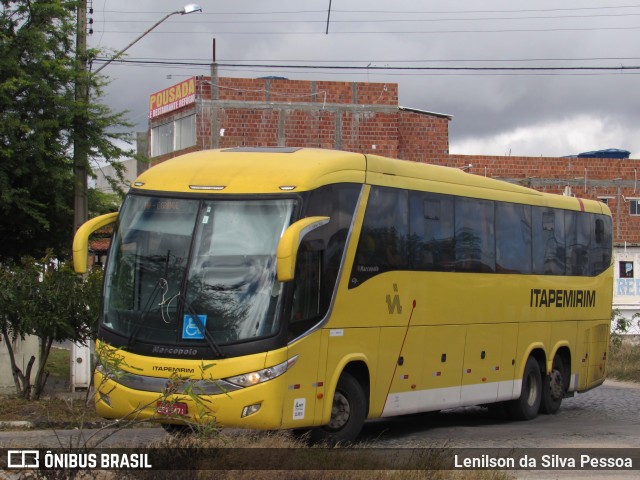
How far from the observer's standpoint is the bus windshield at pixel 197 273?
10.9m

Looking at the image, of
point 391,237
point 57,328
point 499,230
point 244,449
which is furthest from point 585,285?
point 244,449

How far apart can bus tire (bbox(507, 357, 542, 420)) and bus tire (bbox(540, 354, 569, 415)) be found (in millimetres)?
236

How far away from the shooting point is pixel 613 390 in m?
24.8

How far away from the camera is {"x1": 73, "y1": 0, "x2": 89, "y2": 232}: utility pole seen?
19.3 metres

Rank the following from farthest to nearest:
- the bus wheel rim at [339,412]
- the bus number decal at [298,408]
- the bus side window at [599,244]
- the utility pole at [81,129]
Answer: the bus side window at [599,244] < the utility pole at [81,129] < the bus wheel rim at [339,412] < the bus number decal at [298,408]

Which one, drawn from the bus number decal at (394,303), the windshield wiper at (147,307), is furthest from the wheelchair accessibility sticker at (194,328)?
the bus number decal at (394,303)

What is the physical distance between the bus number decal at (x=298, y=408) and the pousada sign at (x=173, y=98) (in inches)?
1562

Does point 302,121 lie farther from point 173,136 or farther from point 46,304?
point 46,304

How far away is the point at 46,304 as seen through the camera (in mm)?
15812

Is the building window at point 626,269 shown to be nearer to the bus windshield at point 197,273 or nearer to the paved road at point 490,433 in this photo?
the paved road at point 490,433

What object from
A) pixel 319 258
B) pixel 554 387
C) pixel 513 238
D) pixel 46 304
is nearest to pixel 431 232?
pixel 513 238

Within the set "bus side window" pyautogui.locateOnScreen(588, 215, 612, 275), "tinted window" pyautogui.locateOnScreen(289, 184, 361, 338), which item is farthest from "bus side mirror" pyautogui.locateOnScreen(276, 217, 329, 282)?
"bus side window" pyautogui.locateOnScreen(588, 215, 612, 275)

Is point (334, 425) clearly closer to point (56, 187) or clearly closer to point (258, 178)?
point (258, 178)

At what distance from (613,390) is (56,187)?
14.0m
